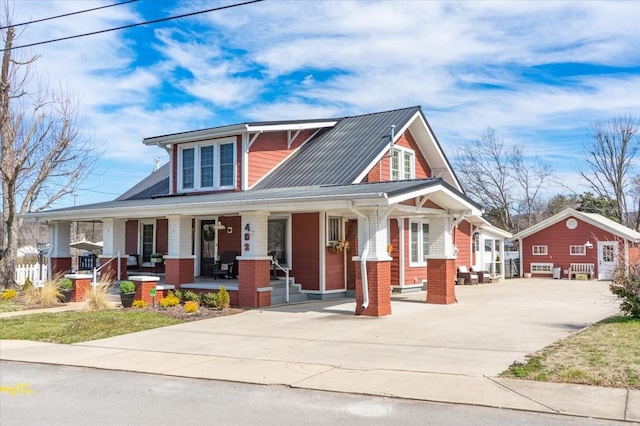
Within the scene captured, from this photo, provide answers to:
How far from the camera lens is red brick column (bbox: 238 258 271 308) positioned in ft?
52.2

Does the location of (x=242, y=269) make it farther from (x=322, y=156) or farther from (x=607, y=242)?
(x=607, y=242)

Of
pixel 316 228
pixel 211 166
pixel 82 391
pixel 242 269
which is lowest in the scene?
pixel 82 391

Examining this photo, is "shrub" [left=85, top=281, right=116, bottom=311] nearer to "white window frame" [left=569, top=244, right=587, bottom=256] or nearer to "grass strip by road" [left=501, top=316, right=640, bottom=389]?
"grass strip by road" [left=501, top=316, right=640, bottom=389]

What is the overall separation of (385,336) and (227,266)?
9.04 m

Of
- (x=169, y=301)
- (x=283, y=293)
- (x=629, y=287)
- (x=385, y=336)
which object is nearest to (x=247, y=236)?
(x=283, y=293)

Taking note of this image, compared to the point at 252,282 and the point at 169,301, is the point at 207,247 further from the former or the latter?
the point at 252,282

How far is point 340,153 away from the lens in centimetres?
1984

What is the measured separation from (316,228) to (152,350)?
8.40m

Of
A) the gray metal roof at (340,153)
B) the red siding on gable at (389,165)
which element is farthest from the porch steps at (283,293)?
the red siding on gable at (389,165)

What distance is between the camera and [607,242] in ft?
101

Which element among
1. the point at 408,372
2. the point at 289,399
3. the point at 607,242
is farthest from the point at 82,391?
the point at 607,242

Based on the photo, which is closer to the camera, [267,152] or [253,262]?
[253,262]

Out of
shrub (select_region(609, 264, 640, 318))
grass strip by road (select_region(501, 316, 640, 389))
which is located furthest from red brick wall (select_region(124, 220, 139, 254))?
grass strip by road (select_region(501, 316, 640, 389))

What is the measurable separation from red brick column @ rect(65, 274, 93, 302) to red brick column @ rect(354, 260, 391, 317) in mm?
9321
